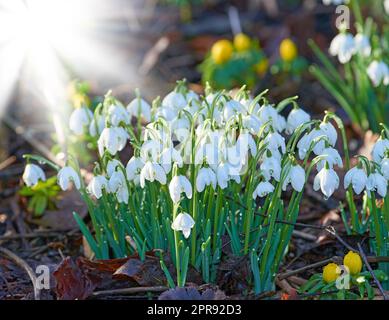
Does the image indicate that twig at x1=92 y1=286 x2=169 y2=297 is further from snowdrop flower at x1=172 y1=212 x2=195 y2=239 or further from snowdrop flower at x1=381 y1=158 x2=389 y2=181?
snowdrop flower at x1=381 y1=158 x2=389 y2=181

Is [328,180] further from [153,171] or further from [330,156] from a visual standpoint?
[153,171]

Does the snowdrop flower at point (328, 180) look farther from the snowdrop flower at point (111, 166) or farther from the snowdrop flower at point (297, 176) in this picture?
the snowdrop flower at point (111, 166)

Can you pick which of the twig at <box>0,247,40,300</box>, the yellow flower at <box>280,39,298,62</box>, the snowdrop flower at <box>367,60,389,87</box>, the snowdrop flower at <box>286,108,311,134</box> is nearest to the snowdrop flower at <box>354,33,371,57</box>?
the snowdrop flower at <box>367,60,389,87</box>

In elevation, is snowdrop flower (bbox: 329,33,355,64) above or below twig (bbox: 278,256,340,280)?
above

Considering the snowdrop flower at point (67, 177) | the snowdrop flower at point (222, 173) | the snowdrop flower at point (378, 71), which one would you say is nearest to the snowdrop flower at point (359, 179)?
the snowdrop flower at point (222, 173)
